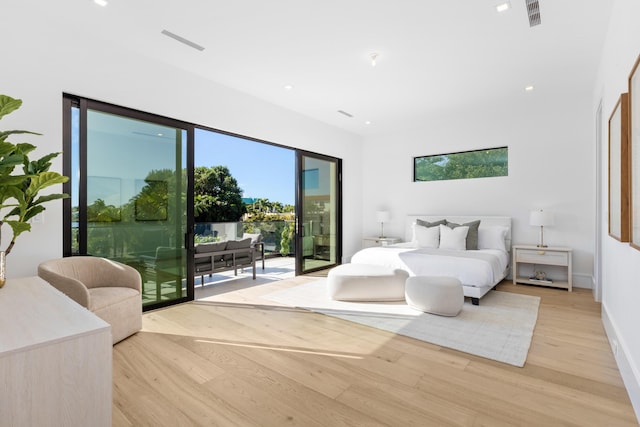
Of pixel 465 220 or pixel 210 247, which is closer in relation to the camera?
pixel 210 247

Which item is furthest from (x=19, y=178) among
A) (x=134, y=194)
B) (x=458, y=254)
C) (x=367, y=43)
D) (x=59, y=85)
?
(x=458, y=254)

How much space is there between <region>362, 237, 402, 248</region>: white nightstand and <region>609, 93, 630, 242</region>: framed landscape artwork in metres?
3.83

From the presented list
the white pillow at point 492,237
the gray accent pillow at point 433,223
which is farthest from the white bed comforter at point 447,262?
the gray accent pillow at point 433,223

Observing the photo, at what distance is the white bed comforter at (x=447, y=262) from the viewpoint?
3863 millimetres

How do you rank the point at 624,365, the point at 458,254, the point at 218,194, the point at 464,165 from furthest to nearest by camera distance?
the point at 218,194 < the point at 464,165 < the point at 458,254 < the point at 624,365

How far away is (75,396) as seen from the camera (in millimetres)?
1163

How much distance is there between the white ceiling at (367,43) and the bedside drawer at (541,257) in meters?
2.37

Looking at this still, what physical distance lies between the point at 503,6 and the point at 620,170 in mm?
1646

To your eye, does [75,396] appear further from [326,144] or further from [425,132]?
[425,132]

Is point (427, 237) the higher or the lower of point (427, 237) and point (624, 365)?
the higher

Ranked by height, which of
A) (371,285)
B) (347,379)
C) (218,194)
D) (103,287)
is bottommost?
(347,379)

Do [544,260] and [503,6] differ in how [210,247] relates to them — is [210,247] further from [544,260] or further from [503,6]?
[544,260]

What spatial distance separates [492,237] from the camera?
510cm

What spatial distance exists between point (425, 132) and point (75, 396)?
6.45 metres
